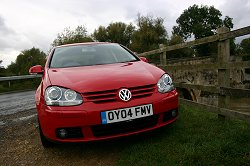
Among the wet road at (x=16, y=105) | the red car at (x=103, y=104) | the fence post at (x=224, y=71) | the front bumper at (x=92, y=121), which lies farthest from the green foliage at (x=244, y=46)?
the front bumper at (x=92, y=121)

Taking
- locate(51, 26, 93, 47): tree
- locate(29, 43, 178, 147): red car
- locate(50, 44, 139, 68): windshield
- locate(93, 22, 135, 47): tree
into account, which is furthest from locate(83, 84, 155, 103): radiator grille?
locate(93, 22, 135, 47): tree

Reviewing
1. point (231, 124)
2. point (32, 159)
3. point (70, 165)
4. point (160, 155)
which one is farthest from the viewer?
point (231, 124)

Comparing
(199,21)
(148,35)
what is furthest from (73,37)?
(199,21)

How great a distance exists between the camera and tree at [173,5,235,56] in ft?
222

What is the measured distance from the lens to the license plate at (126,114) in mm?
3197

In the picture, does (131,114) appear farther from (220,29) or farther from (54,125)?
(220,29)

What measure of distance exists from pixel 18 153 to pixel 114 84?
1.81m

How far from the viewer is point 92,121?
3191 mm

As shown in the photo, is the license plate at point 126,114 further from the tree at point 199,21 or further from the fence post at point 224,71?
the tree at point 199,21

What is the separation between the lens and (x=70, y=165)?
343 centimetres

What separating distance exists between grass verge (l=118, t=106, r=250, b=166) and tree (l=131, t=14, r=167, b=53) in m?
40.0

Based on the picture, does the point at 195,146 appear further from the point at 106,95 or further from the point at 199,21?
the point at 199,21

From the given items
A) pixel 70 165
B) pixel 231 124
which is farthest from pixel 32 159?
pixel 231 124

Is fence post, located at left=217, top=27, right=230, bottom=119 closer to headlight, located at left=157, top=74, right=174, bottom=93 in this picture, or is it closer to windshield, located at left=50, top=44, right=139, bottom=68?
headlight, located at left=157, top=74, right=174, bottom=93
